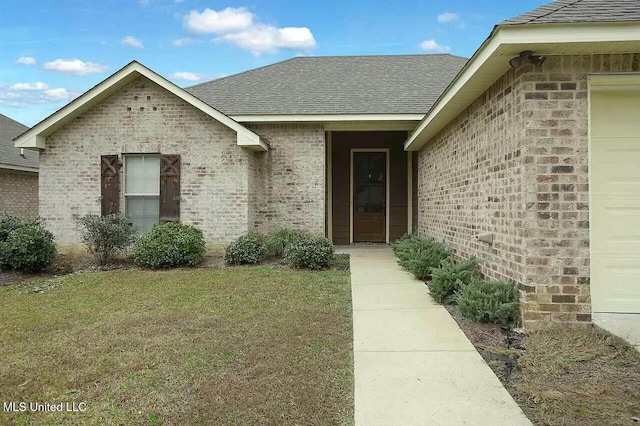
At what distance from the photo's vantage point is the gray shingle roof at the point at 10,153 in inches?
595

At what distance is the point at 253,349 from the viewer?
4.10 m

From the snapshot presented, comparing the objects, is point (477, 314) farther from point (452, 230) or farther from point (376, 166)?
point (376, 166)

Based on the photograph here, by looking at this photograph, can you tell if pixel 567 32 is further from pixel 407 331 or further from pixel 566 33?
pixel 407 331

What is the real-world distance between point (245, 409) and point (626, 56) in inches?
190

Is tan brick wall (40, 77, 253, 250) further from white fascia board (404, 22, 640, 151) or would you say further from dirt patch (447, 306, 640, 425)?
white fascia board (404, 22, 640, 151)

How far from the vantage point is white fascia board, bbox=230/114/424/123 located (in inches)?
404

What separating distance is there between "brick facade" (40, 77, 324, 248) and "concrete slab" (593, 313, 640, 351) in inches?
288

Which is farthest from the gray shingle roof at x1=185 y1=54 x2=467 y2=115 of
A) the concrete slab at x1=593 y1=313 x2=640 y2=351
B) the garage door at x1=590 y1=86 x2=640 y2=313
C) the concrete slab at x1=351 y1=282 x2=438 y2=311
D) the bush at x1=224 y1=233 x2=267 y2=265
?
the concrete slab at x1=593 y1=313 x2=640 y2=351

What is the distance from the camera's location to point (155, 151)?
10039 mm

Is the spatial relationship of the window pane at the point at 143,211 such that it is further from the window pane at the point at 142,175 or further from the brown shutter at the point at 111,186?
the brown shutter at the point at 111,186

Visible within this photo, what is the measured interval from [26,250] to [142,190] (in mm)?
2709

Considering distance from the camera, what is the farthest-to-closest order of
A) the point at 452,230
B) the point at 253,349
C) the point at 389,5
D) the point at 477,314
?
1. the point at 389,5
2. the point at 452,230
3. the point at 477,314
4. the point at 253,349

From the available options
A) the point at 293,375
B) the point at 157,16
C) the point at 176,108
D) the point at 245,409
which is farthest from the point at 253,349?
the point at 157,16

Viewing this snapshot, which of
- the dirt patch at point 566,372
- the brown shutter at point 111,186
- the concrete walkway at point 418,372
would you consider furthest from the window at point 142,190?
the dirt patch at point 566,372
